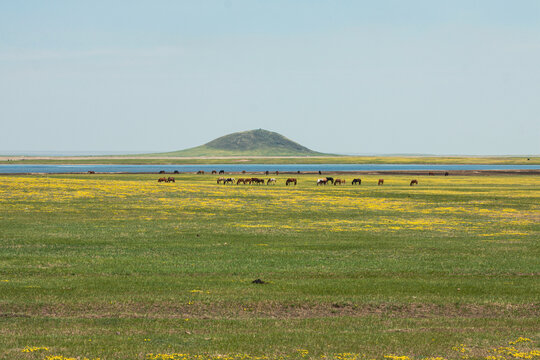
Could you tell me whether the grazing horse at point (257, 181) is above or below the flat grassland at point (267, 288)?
above

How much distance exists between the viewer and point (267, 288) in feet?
64.9

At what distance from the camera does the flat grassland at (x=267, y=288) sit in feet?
44.8

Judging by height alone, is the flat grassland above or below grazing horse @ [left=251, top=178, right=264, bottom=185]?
below

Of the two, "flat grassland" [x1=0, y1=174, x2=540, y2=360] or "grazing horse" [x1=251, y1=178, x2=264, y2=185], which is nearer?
"flat grassland" [x1=0, y1=174, x2=540, y2=360]

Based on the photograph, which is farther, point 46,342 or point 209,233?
point 209,233

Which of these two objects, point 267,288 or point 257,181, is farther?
point 257,181

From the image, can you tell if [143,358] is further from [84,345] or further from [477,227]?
[477,227]

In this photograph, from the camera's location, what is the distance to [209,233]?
35.1m

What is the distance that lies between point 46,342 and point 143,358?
110 inches

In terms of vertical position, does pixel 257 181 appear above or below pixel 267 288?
above

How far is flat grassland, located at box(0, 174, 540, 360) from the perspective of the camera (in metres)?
13.7

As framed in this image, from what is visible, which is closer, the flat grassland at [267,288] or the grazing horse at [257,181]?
the flat grassland at [267,288]

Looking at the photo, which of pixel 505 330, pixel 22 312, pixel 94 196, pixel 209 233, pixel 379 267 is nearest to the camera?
pixel 505 330

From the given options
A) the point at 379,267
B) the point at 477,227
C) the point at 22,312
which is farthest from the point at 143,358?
the point at 477,227
